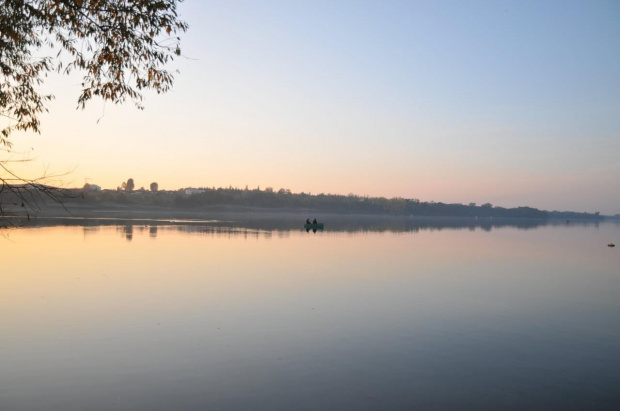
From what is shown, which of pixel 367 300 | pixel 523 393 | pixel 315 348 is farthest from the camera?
pixel 367 300

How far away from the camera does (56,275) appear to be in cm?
1950

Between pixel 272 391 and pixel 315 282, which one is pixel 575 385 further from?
pixel 315 282

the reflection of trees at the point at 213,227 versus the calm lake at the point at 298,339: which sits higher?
the reflection of trees at the point at 213,227

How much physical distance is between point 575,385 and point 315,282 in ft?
39.0

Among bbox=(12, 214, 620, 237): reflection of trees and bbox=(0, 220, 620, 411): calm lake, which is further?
bbox=(12, 214, 620, 237): reflection of trees

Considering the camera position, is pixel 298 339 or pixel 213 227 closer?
pixel 298 339

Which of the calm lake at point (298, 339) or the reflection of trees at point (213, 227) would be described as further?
the reflection of trees at point (213, 227)

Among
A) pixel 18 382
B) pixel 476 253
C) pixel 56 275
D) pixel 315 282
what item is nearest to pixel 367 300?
pixel 315 282

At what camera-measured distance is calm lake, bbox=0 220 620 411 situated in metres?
8.00

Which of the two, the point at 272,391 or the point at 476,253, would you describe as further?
the point at 476,253

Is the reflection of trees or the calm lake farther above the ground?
the reflection of trees

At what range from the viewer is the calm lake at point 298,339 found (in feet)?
26.2

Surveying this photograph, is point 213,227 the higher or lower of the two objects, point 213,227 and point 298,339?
the higher

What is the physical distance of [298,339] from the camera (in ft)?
36.9
